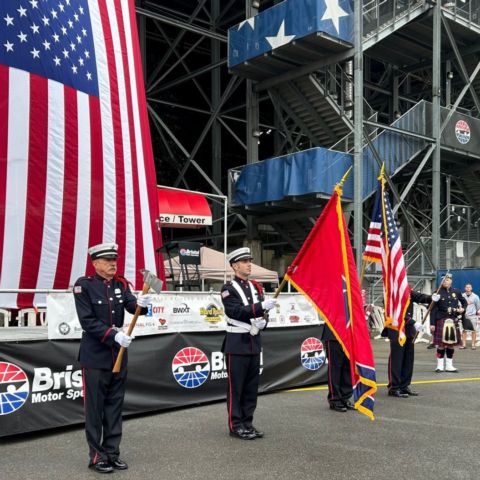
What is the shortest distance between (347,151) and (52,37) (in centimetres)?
1308

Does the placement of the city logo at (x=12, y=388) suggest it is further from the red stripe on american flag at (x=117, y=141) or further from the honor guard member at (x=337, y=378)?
the honor guard member at (x=337, y=378)

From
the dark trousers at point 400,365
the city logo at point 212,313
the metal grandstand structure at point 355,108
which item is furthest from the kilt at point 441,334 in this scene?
the metal grandstand structure at point 355,108

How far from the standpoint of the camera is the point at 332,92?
2098 centimetres

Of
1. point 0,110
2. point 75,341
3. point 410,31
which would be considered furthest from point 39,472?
point 410,31

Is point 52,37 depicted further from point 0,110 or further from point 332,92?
point 332,92

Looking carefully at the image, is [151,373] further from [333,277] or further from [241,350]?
[333,277]

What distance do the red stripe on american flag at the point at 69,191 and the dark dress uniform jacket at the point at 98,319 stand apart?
10.7 ft

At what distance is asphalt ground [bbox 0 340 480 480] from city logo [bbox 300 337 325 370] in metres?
1.13

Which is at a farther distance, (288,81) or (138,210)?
(288,81)

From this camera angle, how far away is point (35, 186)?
801 centimetres

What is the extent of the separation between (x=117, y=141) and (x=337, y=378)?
4653mm

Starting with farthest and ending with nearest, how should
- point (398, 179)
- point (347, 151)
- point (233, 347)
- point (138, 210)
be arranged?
point (398, 179), point (347, 151), point (138, 210), point (233, 347)

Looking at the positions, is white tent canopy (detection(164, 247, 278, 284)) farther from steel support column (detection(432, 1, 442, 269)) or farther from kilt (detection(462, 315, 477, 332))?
steel support column (detection(432, 1, 442, 269))

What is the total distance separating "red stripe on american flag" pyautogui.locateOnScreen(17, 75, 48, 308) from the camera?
795 centimetres
